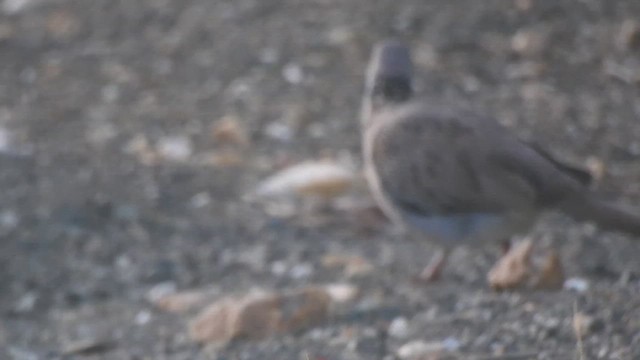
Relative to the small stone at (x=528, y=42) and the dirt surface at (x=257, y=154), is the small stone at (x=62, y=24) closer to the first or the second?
the dirt surface at (x=257, y=154)

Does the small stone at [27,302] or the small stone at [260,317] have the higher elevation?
the small stone at [27,302]

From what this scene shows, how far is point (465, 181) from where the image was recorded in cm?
609

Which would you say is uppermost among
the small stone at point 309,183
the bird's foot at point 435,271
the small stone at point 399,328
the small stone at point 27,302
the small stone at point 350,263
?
the small stone at point 27,302

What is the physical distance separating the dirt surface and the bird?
216mm

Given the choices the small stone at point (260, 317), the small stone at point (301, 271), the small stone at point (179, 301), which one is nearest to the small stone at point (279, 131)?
the small stone at point (301, 271)

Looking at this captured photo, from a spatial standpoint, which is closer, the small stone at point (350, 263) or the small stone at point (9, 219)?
the small stone at point (350, 263)

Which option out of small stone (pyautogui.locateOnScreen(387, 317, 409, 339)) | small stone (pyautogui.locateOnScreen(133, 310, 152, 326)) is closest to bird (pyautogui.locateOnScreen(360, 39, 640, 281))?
small stone (pyautogui.locateOnScreen(387, 317, 409, 339))

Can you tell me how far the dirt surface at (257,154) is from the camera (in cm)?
554

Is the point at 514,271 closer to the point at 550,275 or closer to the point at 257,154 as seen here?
the point at 550,275

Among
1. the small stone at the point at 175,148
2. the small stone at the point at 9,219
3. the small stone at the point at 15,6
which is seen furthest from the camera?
the small stone at the point at 15,6

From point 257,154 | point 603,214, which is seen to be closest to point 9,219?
point 257,154

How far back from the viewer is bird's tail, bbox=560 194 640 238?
585 centimetres

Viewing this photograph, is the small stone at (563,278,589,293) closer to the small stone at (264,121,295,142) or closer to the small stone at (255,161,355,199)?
the small stone at (255,161,355,199)

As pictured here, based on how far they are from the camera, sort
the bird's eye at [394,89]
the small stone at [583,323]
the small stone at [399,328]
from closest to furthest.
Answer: the small stone at [583,323] < the small stone at [399,328] < the bird's eye at [394,89]
